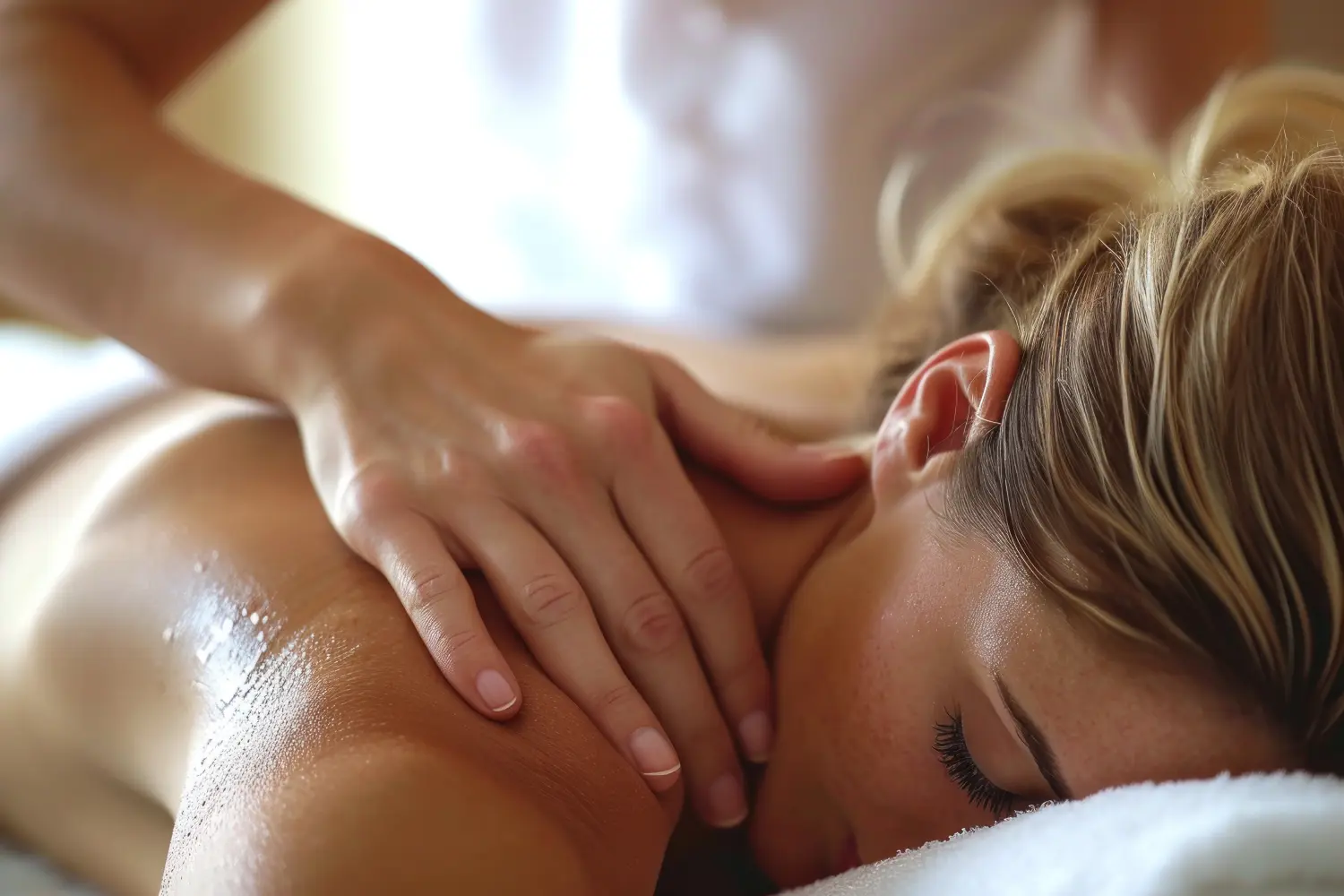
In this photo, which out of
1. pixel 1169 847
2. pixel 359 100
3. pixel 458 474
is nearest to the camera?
pixel 1169 847

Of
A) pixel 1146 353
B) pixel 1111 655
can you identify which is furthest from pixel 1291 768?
pixel 1146 353

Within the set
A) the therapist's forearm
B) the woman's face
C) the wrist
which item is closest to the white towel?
the woman's face

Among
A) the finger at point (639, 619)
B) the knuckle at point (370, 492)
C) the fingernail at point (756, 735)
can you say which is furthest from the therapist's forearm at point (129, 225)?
the fingernail at point (756, 735)

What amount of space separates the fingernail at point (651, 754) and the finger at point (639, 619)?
3cm

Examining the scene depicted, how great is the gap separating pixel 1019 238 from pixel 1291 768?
18.2 inches

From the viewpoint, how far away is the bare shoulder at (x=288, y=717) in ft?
1.64

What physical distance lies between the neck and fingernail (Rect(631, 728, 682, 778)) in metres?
0.13

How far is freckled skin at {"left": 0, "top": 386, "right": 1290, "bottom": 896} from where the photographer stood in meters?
0.52

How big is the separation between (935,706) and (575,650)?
0.61 feet

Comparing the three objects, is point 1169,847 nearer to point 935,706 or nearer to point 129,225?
point 935,706

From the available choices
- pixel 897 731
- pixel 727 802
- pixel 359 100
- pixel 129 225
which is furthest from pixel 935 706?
pixel 359 100

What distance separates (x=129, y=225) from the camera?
2.58 ft

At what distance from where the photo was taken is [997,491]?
0.62 m

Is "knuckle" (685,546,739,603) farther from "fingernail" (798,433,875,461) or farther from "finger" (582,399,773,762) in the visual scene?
"fingernail" (798,433,875,461)
